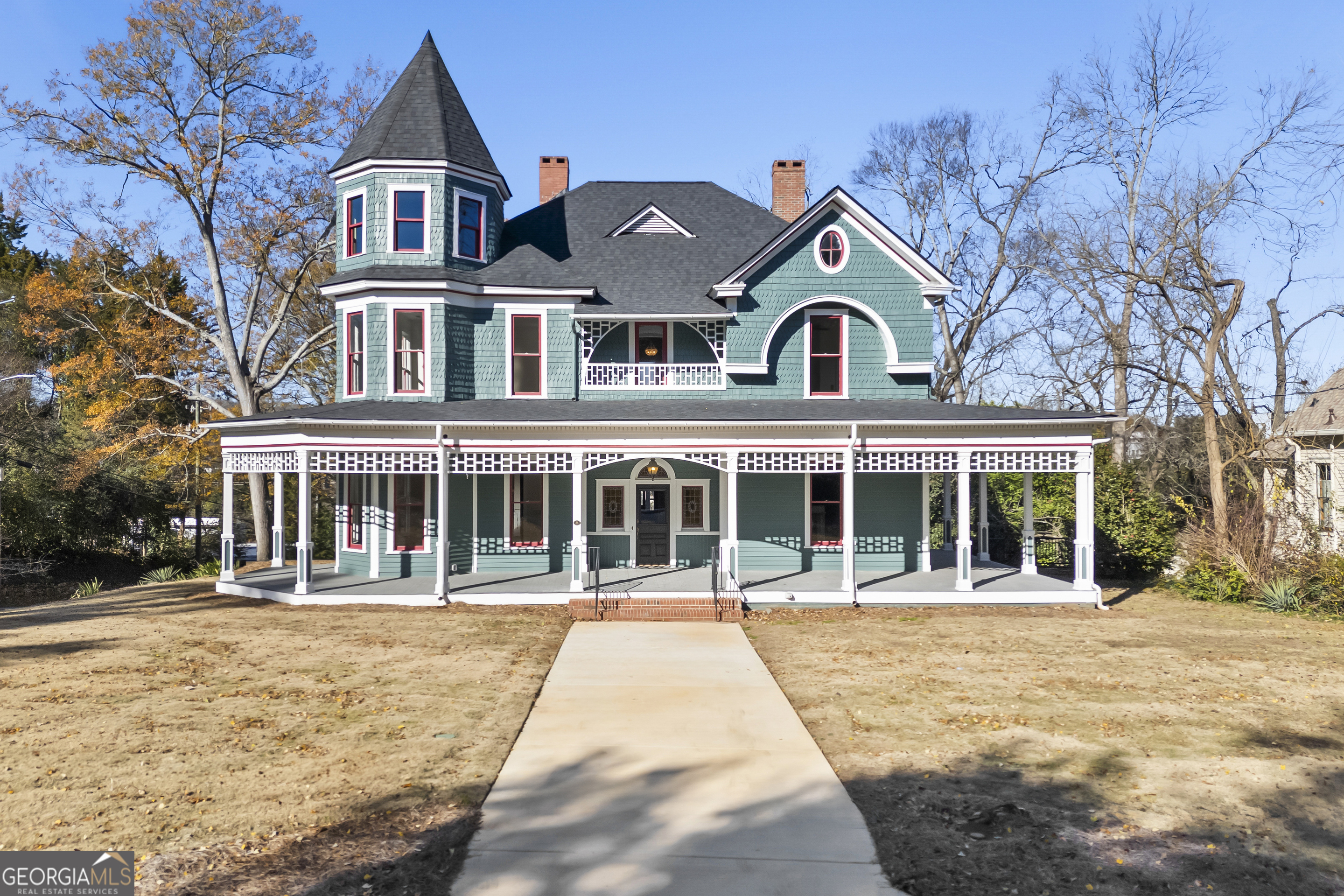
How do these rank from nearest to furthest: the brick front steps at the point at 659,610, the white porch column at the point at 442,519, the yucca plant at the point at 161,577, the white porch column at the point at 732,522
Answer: the brick front steps at the point at 659,610 → the white porch column at the point at 442,519 → the white porch column at the point at 732,522 → the yucca plant at the point at 161,577

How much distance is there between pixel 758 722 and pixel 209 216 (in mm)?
25654

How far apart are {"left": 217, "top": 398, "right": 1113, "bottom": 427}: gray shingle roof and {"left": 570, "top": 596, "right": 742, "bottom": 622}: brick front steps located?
363 centimetres

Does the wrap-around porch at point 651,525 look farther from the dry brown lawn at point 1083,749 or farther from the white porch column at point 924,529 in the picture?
the dry brown lawn at point 1083,749

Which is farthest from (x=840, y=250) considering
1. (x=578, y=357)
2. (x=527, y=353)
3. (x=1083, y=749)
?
(x=1083, y=749)

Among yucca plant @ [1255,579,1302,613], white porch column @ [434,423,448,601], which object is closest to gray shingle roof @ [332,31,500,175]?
white porch column @ [434,423,448,601]

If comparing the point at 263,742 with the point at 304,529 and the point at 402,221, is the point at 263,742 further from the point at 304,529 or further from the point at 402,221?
Result: the point at 402,221

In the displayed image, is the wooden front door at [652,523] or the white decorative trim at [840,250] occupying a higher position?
the white decorative trim at [840,250]

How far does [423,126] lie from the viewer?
68.9 feet

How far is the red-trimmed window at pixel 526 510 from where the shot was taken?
19922mm

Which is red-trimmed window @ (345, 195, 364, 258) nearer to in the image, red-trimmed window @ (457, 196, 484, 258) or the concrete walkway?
red-trimmed window @ (457, 196, 484, 258)

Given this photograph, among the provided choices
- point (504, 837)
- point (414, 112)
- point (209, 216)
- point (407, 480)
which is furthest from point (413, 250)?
point (504, 837)

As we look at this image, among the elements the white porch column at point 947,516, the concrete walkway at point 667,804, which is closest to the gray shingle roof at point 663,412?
the white porch column at point 947,516

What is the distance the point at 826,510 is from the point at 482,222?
11.2m

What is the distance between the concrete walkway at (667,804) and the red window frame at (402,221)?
42.8 ft
